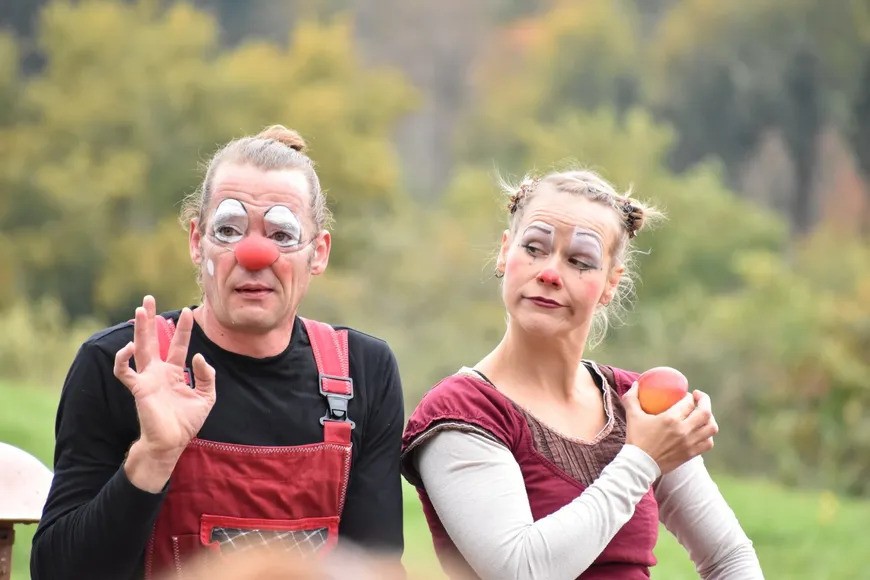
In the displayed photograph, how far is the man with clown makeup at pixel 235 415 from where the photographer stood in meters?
2.73

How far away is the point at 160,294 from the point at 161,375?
1979 cm

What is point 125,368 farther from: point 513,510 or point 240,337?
point 513,510

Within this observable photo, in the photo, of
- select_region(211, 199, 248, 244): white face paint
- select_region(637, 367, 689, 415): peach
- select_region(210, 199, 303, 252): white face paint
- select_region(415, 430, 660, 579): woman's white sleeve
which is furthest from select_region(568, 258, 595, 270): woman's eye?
→ select_region(211, 199, 248, 244): white face paint

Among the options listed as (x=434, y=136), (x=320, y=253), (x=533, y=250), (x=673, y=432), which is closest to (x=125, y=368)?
(x=320, y=253)

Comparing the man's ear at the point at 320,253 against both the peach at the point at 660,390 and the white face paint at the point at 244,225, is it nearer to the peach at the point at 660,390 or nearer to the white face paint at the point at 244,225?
the white face paint at the point at 244,225

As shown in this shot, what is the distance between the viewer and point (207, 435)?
9.71 ft

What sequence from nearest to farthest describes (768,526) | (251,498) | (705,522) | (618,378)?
(251,498) → (705,522) → (618,378) → (768,526)

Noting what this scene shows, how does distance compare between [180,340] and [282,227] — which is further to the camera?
[282,227]

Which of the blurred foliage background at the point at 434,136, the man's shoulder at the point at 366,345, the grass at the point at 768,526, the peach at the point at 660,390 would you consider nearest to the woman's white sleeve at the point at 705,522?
the peach at the point at 660,390

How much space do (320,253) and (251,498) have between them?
653 mm

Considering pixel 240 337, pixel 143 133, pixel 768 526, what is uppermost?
pixel 143 133

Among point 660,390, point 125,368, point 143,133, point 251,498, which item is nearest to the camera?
point 125,368

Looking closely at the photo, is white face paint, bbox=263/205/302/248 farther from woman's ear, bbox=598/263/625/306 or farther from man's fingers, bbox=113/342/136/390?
woman's ear, bbox=598/263/625/306

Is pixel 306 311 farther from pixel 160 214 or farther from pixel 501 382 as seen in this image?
pixel 501 382
